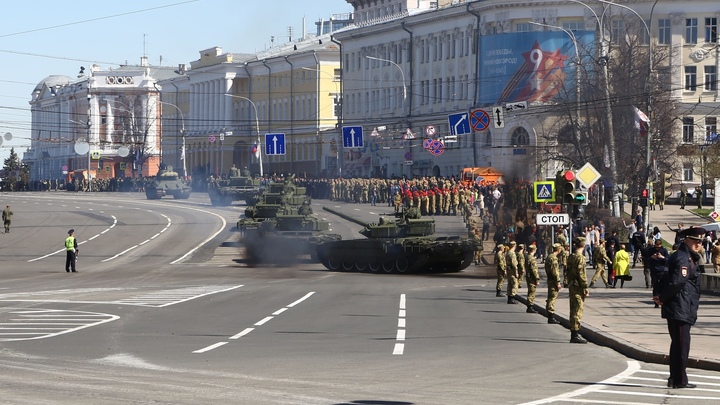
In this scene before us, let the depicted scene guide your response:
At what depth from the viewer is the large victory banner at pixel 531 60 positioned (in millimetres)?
78625

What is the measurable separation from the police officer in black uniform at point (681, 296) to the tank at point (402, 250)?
27001 millimetres

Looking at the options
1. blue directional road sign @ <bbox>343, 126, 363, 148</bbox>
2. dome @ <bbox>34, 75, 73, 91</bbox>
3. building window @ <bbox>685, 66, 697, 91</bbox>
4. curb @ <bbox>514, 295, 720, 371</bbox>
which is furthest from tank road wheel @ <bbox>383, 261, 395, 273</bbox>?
dome @ <bbox>34, 75, 73, 91</bbox>

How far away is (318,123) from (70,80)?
72.0 meters

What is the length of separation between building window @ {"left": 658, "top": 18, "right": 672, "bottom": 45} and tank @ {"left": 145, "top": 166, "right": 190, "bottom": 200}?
1358 inches

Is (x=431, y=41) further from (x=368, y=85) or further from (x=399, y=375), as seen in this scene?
(x=399, y=375)

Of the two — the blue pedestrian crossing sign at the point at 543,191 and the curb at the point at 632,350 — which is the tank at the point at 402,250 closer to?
the blue pedestrian crossing sign at the point at 543,191

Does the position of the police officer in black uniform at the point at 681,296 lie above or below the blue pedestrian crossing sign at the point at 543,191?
below

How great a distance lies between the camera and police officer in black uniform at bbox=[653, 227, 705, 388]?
14.5 m

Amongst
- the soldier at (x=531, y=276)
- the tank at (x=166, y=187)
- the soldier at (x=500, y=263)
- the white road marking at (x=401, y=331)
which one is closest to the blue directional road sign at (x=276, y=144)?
the tank at (x=166, y=187)

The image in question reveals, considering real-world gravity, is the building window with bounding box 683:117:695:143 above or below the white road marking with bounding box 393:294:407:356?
above

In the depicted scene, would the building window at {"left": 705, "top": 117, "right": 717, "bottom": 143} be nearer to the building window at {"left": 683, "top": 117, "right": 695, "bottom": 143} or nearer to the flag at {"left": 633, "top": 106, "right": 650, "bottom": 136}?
the building window at {"left": 683, "top": 117, "right": 695, "bottom": 143}

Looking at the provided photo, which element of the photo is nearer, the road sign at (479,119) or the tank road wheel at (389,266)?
the tank road wheel at (389,266)

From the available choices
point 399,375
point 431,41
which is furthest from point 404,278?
point 431,41

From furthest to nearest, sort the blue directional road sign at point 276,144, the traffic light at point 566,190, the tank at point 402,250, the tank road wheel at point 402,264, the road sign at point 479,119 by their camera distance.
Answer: the blue directional road sign at point 276,144 → the road sign at point 479,119 → the tank road wheel at point 402,264 → the tank at point 402,250 → the traffic light at point 566,190
